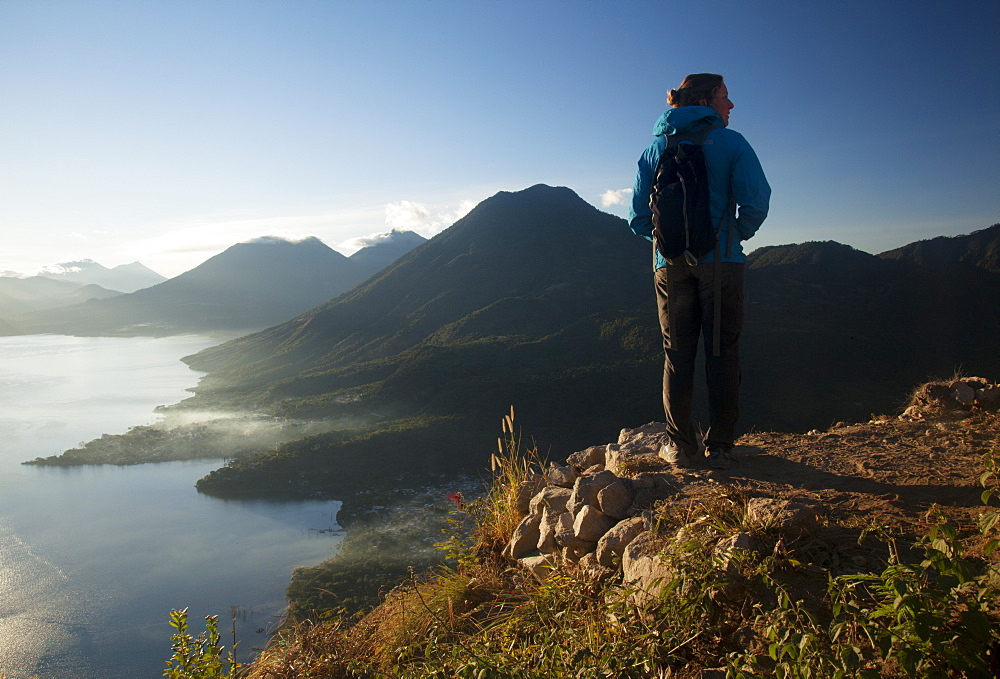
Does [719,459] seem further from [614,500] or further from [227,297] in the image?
[227,297]

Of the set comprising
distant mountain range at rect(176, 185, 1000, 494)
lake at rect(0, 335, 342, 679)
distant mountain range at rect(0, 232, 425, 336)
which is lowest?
lake at rect(0, 335, 342, 679)

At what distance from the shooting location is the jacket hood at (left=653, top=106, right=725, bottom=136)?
2725mm

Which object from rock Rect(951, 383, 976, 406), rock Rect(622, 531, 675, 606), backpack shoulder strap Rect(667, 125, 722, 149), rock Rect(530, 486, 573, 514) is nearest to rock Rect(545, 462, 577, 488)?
rock Rect(530, 486, 573, 514)

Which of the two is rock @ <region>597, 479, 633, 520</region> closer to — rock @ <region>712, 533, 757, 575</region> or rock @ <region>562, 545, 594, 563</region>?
→ rock @ <region>562, 545, 594, 563</region>

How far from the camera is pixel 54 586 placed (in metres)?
26.1

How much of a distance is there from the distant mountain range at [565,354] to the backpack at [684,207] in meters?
25.9

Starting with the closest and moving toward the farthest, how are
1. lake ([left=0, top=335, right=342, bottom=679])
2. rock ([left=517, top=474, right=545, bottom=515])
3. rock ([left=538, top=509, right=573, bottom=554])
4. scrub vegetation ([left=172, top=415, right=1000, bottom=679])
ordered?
1. scrub vegetation ([left=172, top=415, right=1000, bottom=679])
2. rock ([left=538, top=509, right=573, bottom=554])
3. rock ([left=517, top=474, right=545, bottom=515])
4. lake ([left=0, top=335, right=342, bottom=679])

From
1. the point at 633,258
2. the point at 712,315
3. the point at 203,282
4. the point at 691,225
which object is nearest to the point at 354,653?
the point at 712,315

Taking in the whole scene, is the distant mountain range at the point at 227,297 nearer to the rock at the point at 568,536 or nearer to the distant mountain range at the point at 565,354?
the distant mountain range at the point at 565,354

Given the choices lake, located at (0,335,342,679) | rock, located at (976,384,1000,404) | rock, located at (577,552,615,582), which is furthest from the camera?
lake, located at (0,335,342,679)

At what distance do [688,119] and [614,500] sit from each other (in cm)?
192

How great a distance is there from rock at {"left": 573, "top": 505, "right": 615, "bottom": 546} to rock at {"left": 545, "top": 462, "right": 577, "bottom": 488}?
28.8 inches

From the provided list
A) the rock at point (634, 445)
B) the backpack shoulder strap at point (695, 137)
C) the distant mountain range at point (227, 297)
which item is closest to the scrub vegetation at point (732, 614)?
the rock at point (634, 445)

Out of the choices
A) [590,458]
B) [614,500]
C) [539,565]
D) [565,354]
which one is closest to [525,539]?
[539,565]
